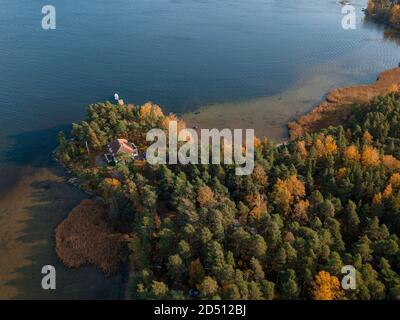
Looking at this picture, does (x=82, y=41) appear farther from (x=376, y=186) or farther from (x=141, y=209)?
(x=376, y=186)

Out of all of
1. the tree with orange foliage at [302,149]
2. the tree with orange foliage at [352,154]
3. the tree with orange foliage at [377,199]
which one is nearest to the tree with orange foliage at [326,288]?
the tree with orange foliage at [377,199]

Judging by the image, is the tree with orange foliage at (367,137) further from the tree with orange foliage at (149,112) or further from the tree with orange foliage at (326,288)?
the tree with orange foliage at (149,112)

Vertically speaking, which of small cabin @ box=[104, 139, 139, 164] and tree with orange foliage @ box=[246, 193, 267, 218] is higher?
small cabin @ box=[104, 139, 139, 164]

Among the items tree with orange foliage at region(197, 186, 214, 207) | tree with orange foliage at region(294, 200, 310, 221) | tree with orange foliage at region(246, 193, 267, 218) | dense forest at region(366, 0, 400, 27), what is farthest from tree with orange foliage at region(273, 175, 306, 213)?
dense forest at region(366, 0, 400, 27)

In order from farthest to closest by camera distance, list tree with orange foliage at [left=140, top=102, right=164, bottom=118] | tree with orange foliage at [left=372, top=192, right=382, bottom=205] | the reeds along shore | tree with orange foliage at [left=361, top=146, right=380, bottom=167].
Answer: the reeds along shore
tree with orange foliage at [left=140, top=102, right=164, bottom=118]
tree with orange foliage at [left=361, top=146, right=380, bottom=167]
tree with orange foliage at [left=372, top=192, right=382, bottom=205]

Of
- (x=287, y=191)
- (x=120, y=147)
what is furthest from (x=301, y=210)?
(x=120, y=147)

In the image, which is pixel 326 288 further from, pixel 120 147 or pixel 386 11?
pixel 386 11

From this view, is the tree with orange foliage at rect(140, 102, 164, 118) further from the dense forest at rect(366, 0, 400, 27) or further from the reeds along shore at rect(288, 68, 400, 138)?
the dense forest at rect(366, 0, 400, 27)
